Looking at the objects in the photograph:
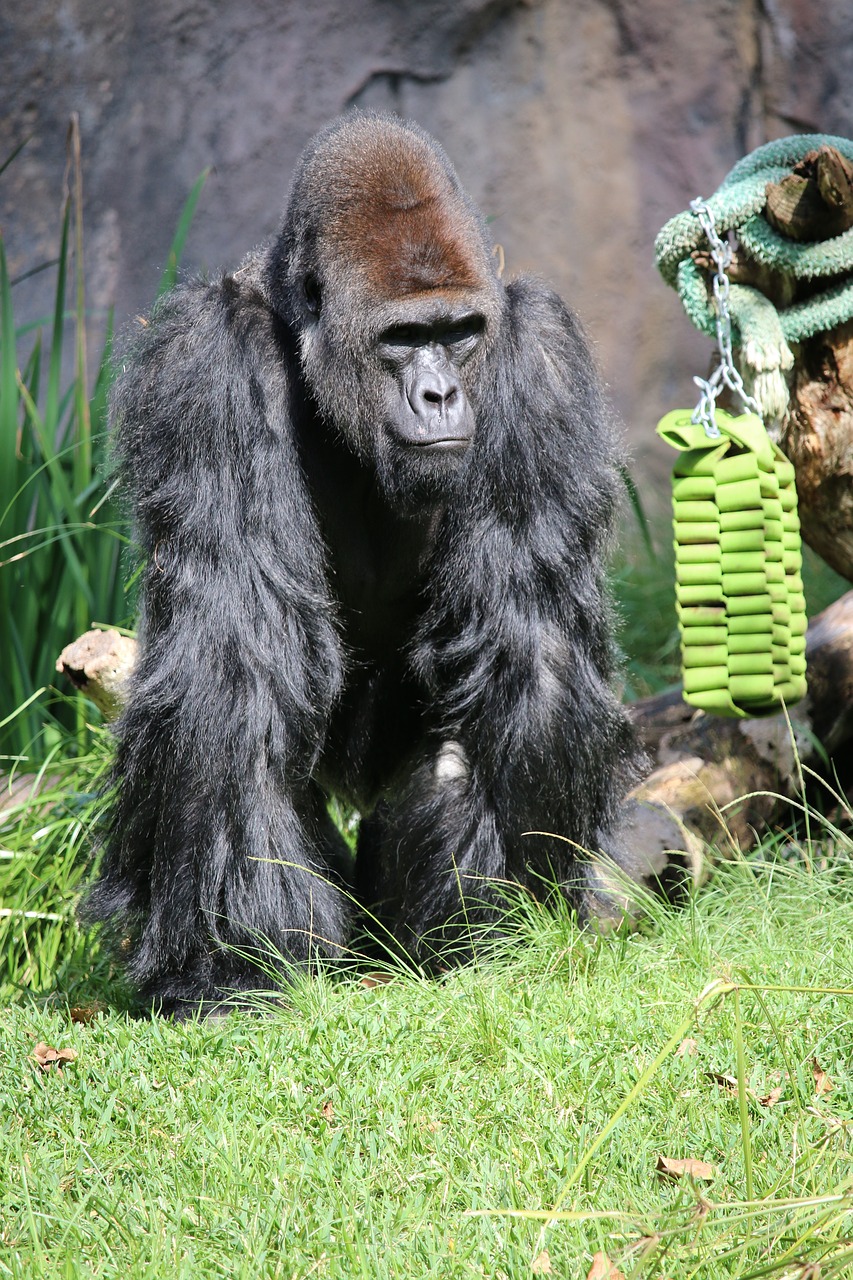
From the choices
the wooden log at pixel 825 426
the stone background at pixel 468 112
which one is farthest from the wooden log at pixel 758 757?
the stone background at pixel 468 112

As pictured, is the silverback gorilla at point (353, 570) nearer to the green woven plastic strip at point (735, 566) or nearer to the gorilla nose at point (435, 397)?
the gorilla nose at point (435, 397)

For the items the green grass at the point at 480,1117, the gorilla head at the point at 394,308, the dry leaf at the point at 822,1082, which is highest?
the gorilla head at the point at 394,308

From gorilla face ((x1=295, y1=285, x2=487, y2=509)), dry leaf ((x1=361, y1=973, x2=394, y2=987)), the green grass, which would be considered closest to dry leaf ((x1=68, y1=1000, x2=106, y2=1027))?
the green grass

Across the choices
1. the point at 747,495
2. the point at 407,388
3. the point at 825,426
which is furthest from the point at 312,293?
the point at 825,426

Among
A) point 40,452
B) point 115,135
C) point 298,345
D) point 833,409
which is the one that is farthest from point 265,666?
point 115,135

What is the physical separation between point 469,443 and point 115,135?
4390mm

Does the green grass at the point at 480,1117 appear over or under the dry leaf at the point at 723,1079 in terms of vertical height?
over

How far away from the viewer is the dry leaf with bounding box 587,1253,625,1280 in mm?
1688

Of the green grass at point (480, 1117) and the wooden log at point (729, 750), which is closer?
the green grass at point (480, 1117)

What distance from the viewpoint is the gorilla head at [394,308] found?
2670mm

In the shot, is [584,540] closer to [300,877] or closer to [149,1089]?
[300,877]

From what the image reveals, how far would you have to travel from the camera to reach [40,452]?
4234 millimetres

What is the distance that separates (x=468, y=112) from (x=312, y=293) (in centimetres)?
459

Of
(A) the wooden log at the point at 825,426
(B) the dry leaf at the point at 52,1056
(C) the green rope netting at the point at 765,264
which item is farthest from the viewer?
(A) the wooden log at the point at 825,426
